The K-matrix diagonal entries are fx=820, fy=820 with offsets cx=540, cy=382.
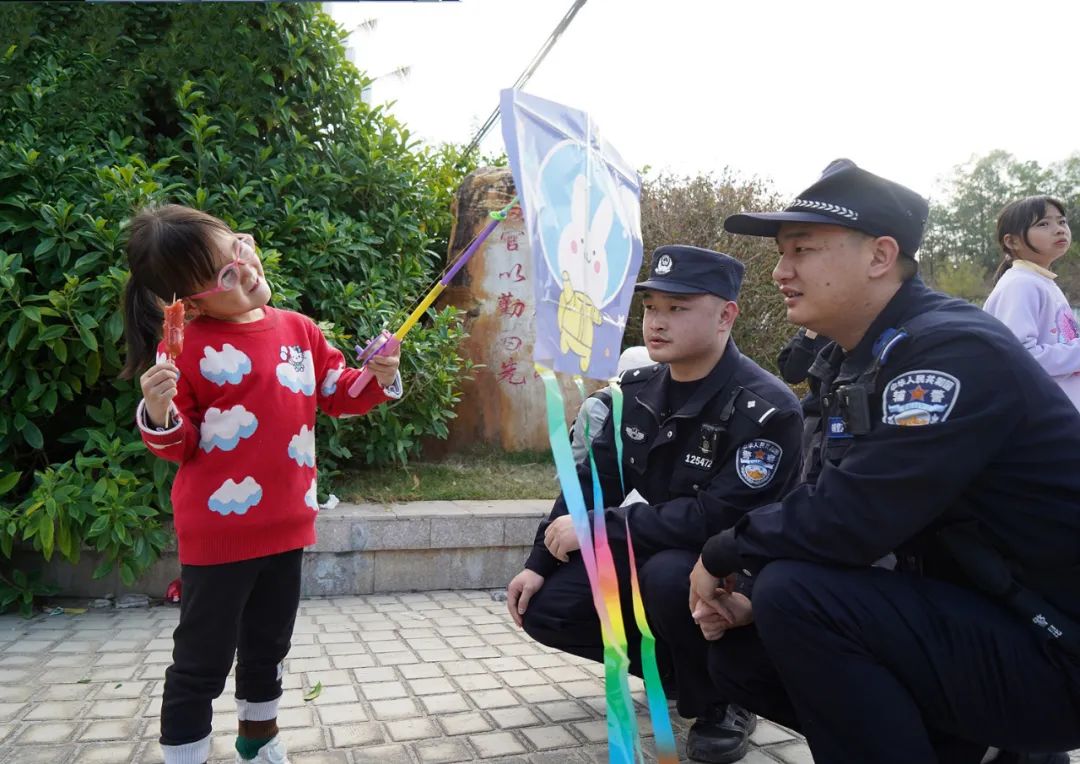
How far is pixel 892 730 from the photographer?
5.91 feet

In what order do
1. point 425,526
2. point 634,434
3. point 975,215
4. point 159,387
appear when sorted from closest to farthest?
point 159,387, point 634,434, point 425,526, point 975,215

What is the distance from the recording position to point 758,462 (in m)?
2.50

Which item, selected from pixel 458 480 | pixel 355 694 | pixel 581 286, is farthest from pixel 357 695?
pixel 458 480

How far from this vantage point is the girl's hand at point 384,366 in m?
2.36

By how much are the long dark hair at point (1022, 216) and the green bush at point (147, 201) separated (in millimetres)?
3189

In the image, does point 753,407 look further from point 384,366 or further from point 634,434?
point 384,366

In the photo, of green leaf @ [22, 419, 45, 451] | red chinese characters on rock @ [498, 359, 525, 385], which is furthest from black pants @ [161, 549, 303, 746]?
red chinese characters on rock @ [498, 359, 525, 385]

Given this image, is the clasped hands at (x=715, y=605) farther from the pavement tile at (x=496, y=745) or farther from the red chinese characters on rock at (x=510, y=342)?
the red chinese characters on rock at (x=510, y=342)

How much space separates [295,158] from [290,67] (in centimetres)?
57

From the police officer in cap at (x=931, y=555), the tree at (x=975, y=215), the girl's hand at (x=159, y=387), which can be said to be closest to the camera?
the police officer in cap at (x=931, y=555)

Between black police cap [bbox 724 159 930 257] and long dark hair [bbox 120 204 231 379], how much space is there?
143cm

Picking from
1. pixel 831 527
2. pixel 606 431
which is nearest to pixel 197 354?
pixel 606 431

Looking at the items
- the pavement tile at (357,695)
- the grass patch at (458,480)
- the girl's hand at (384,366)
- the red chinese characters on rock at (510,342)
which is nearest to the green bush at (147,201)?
the grass patch at (458,480)

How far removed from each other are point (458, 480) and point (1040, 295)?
3464mm
